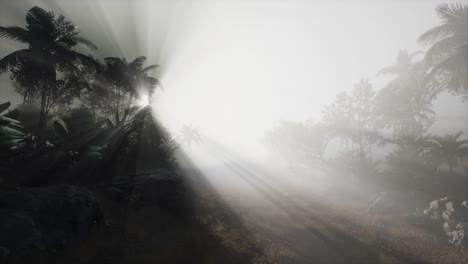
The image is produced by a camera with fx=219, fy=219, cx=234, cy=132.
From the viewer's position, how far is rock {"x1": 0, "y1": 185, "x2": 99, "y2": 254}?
5141 mm

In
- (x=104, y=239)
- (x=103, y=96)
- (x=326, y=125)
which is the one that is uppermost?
(x=326, y=125)

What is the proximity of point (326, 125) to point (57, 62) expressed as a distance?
35339mm

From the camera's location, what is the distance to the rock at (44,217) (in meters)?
5.14

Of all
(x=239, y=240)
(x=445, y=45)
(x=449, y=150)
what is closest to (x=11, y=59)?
(x=239, y=240)

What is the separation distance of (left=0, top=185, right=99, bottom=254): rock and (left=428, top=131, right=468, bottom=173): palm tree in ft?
88.9

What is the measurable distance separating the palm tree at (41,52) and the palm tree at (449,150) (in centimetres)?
3105

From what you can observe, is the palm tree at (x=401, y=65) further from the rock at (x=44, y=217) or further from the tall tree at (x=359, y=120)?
the rock at (x=44, y=217)

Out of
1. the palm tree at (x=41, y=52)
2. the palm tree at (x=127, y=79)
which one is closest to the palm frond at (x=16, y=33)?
the palm tree at (x=41, y=52)

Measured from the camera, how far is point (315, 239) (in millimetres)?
10617

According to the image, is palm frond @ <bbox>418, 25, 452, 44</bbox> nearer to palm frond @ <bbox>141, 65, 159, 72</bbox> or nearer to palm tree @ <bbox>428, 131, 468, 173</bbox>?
palm tree @ <bbox>428, 131, 468, 173</bbox>

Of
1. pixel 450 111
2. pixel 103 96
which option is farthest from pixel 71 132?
pixel 450 111

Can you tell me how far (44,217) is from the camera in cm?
600

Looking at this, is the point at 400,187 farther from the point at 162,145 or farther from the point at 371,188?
the point at 162,145

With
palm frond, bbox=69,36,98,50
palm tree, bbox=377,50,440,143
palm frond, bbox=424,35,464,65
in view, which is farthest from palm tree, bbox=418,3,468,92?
palm frond, bbox=69,36,98,50
